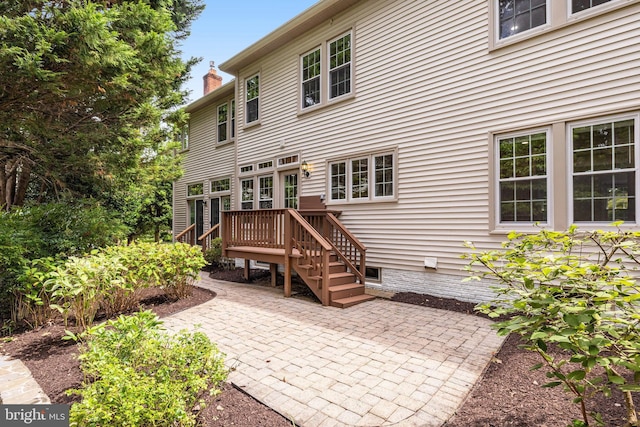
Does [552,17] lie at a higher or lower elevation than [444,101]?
higher

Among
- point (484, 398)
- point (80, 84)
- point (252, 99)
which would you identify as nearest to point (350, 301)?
point (484, 398)

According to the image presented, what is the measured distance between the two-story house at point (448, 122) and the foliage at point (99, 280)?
11.8 feet

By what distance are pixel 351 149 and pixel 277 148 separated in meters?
2.67

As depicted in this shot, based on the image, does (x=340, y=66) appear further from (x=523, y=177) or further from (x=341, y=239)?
(x=523, y=177)

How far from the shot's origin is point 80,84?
460 centimetres

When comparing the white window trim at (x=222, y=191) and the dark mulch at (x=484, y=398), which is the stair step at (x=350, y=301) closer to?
the dark mulch at (x=484, y=398)

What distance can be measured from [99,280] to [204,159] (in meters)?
9.08

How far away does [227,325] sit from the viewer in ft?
14.9

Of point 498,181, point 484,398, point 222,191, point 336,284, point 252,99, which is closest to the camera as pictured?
point 484,398

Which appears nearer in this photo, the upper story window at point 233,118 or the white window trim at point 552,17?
the white window trim at point 552,17

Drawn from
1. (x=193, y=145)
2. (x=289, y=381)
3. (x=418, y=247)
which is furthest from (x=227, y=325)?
(x=193, y=145)

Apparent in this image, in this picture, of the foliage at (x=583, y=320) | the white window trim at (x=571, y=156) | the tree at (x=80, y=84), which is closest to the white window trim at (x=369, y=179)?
the white window trim at (x=571, y=156)

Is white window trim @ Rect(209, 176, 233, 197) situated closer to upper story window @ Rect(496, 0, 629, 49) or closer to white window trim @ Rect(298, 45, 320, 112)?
white window trim @ Rect(298, 45, 320, 112)

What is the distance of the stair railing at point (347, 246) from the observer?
638 cm
